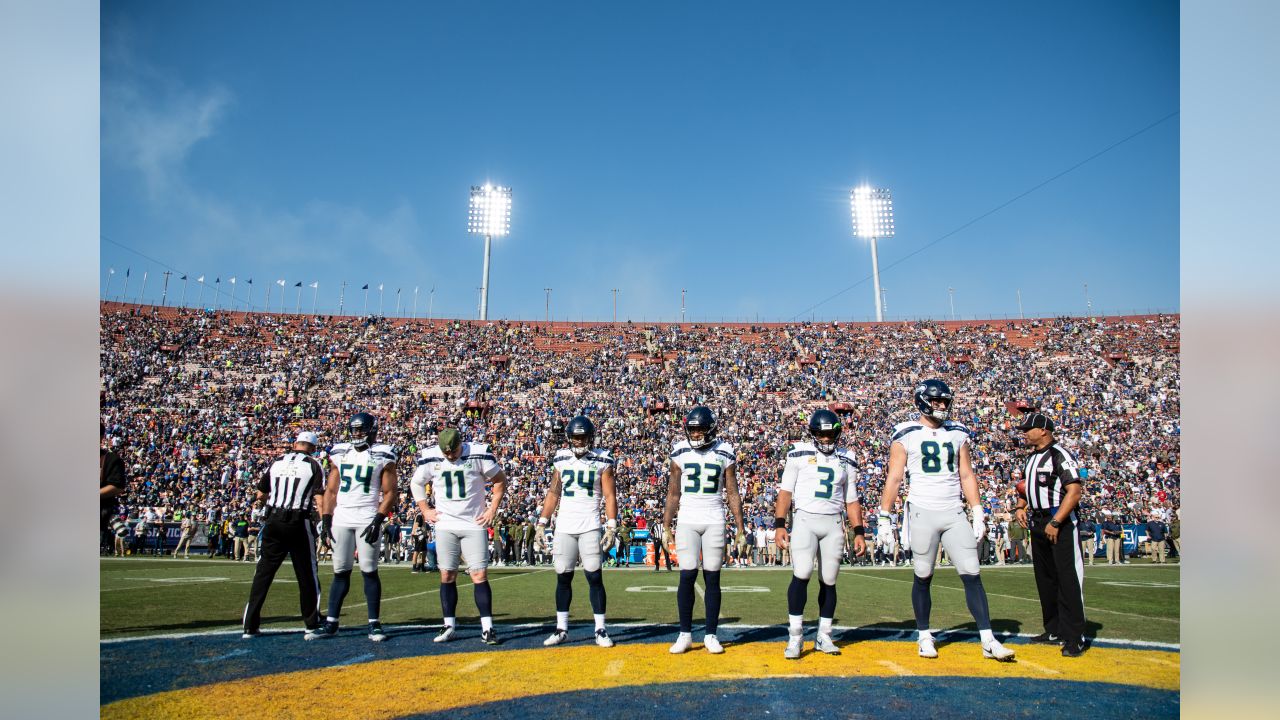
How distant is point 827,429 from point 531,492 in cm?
2324

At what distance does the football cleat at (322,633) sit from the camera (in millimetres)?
7027

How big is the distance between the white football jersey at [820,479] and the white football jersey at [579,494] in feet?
6.02

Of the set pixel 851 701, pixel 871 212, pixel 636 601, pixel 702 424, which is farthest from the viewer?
pixel 871 212

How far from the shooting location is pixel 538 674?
18.0ft

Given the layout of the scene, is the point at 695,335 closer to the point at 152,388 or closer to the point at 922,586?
the point at 152,388

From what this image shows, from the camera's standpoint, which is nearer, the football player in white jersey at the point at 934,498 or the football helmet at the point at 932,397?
the football player in white jersey at the point at 934,498

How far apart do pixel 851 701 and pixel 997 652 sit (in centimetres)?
197

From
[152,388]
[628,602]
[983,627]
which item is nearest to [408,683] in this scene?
[983,627]

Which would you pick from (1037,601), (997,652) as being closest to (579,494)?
(997,652)

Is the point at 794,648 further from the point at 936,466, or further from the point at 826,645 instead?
the point at 936,466

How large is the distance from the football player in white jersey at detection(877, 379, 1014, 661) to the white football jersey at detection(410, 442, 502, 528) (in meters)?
3.92

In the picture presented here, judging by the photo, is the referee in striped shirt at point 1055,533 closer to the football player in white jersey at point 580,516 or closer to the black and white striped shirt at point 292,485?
the football player in white jersey at point 580,516

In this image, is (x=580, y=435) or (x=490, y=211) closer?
(x=580, y=435)

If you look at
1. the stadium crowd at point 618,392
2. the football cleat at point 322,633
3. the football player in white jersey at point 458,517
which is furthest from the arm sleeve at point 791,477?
the stadium crowd at point 618,392
